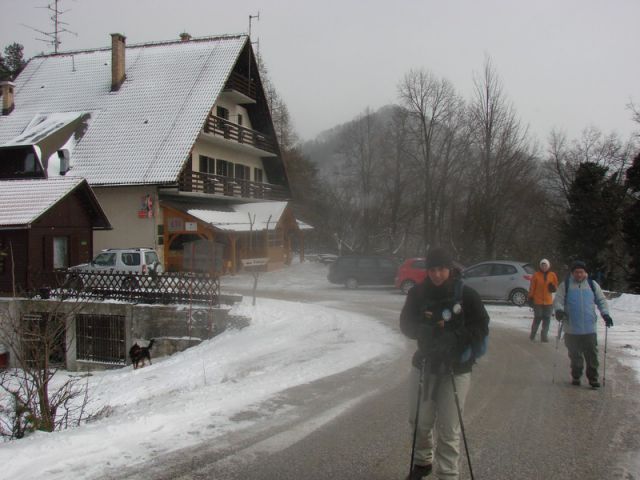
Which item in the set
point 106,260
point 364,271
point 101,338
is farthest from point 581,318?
point 106,260

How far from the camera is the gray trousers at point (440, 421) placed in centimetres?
435

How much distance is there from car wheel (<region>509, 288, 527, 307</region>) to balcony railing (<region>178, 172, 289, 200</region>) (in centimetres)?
1671

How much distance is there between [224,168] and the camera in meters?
32.7

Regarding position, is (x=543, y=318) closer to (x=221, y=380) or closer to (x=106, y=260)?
(x=221, y=380)

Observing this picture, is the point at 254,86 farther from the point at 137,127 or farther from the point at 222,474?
the point at 222,474

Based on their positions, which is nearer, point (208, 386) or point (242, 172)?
point (208, 386)

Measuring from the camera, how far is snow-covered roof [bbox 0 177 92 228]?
1886 centimetres

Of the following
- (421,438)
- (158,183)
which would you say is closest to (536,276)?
(421,438)

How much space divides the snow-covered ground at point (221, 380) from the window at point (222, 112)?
17.2 m

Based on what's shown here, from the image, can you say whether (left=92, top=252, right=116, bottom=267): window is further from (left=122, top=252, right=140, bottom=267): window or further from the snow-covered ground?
the snow-covered ground

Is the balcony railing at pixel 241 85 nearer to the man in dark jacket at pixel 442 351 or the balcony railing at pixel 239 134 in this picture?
the balcony railing at pixel 239 134

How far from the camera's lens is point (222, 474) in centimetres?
478

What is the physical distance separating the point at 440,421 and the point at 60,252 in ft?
64.7

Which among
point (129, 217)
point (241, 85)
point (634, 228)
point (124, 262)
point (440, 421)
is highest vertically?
point (241, 85)
